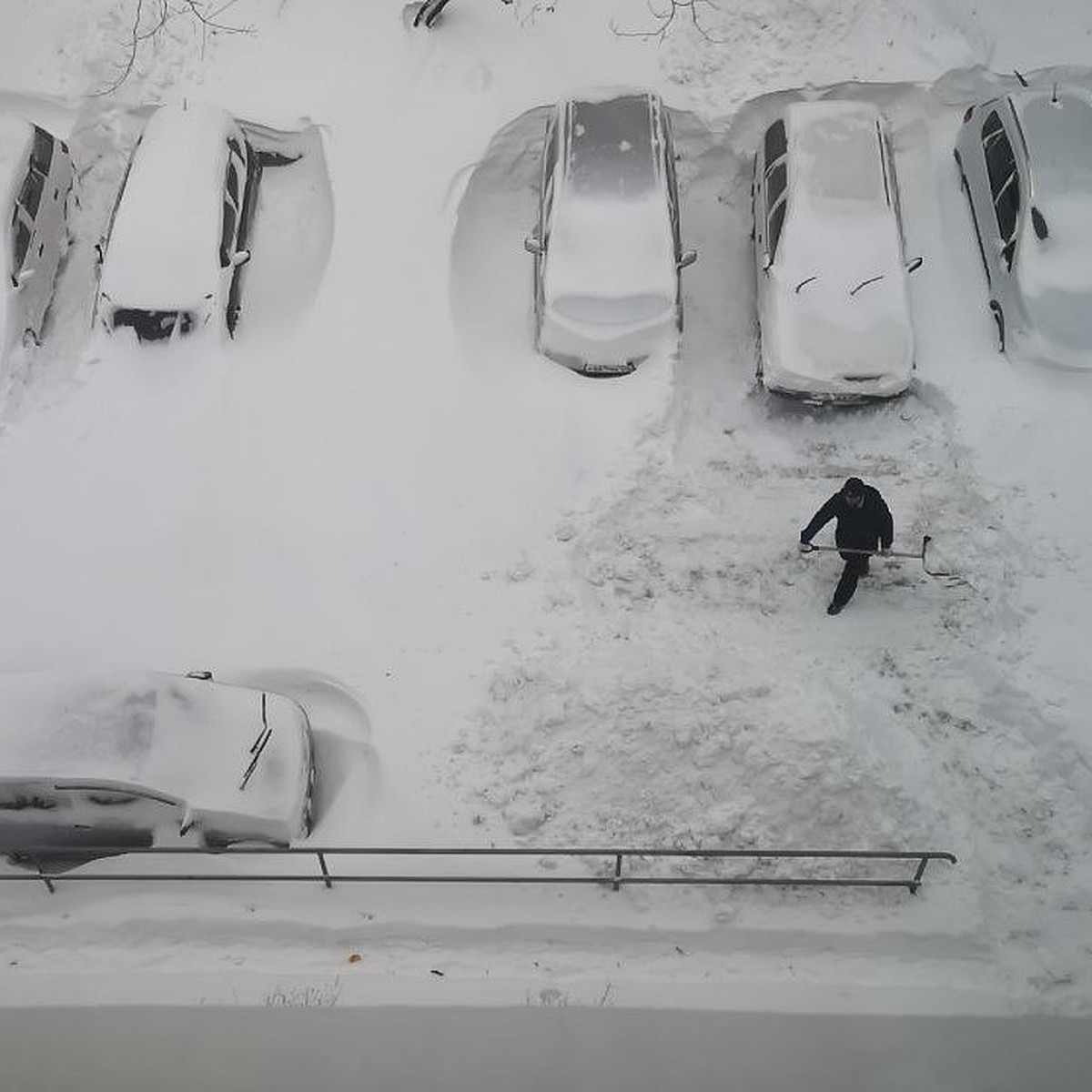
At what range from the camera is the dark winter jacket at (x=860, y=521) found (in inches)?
337

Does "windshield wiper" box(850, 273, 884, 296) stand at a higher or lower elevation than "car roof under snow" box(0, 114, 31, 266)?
lower

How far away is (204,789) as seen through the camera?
7.71 m

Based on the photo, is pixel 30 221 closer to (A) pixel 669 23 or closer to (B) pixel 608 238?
(B) pixel 608 238

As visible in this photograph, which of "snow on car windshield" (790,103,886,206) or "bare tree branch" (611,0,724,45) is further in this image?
"bare tree branch" (611,0,724,45)

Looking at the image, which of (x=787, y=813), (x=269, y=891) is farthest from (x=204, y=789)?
(x=787, y=813)

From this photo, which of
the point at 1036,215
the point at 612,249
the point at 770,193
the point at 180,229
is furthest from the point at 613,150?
the point at 180,229

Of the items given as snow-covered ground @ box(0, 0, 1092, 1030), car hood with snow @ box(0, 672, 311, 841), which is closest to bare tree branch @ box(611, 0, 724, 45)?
snow-covered ground @ box(0, 0, 1092, 1030)

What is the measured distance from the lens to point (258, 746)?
7969 mm

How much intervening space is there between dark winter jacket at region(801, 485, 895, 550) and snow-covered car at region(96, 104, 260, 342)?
609 cm

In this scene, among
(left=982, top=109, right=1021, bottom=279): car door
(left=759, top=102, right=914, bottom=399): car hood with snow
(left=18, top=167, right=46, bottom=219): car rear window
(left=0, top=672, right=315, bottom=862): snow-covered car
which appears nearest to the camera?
(left=0, top=672, right=315, bottom=862): snow-covered car

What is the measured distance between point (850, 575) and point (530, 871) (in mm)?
3608

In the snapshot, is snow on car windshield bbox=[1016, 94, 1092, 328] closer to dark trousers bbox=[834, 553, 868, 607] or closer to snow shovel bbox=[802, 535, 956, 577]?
snow shovel bbox=[802, 535, 956, 577]

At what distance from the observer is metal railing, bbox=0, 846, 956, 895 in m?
7.26

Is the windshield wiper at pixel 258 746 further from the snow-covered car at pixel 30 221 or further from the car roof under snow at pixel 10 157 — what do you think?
the car roof under snow at pixel 10 157
